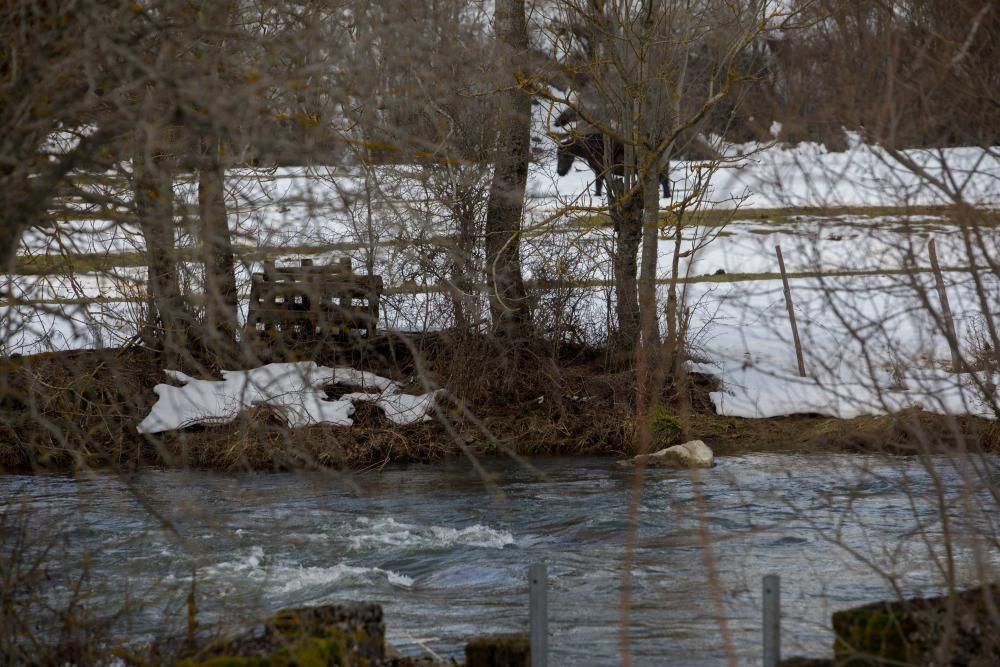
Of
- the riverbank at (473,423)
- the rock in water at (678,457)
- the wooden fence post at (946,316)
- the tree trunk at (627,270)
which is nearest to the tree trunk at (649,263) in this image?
the tree trunk at (627,270)

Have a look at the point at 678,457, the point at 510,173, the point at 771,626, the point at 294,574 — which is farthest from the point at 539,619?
the point at 510,173

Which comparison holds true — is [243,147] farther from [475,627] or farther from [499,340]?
[499,340]

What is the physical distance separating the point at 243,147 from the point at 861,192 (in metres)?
3.47

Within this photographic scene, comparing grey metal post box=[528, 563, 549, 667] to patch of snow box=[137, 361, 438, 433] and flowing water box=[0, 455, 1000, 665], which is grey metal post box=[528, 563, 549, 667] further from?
patch of snow box=[137, 361, 438, 433]

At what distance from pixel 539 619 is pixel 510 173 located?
1336 cm

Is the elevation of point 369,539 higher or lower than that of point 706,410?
lower

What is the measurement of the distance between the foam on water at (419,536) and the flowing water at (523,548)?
0.10ft

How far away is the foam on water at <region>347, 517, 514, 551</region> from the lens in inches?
466

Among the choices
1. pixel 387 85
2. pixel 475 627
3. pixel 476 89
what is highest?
pixel 476 89

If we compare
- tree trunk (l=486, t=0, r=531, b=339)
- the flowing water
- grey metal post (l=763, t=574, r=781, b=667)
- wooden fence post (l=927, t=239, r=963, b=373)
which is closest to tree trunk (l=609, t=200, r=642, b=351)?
tree trunk (l=486, t=0, r=531, b=339)

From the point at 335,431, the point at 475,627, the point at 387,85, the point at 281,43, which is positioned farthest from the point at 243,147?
the point at 335,431

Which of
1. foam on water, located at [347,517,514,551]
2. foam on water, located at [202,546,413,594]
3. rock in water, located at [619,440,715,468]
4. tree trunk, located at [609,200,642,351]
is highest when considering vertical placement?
tree trunk, located at [609,200,642,351]

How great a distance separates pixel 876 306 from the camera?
6.44m

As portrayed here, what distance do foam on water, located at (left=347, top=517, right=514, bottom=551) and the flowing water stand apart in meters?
0.03
